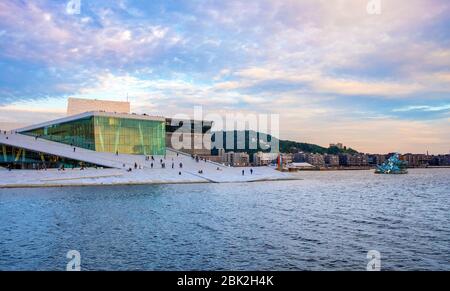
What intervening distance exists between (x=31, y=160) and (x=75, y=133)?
12263 mm

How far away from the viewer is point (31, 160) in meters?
59.9

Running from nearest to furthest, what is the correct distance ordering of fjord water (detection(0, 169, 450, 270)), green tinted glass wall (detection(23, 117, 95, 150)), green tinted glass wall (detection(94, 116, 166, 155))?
fjord water (detection(0, 169, 450, 270))
green tinted glass wall (detection(23, 117, 95, 150))
green tinted glass wall (detection(94, 116, 166, 155))

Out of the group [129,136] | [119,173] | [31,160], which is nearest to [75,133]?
[129,136]

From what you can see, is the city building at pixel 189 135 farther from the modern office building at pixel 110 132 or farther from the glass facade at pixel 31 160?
the glass facade at pixel 31 160

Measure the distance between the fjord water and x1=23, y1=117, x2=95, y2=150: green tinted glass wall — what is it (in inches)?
1585

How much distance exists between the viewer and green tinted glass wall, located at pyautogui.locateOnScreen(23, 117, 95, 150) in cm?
6969

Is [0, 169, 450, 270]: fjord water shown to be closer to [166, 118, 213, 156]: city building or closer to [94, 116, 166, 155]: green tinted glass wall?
[94, 116, 166, 155]: green tinted glass wall

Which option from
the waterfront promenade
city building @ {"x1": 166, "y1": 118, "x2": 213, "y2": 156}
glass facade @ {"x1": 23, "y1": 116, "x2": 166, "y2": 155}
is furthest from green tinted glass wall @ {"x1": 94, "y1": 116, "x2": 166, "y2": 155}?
city building @ {"x1": 166, "y1": 118, "x2": 213, "y2": 156}

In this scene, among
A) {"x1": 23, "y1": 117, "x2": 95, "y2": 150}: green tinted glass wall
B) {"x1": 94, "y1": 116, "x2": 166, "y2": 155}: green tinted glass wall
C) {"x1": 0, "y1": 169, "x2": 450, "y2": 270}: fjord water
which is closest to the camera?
{"x1": 0, "y1": 169, "x2": 450, "y2": 270}: fjord water
